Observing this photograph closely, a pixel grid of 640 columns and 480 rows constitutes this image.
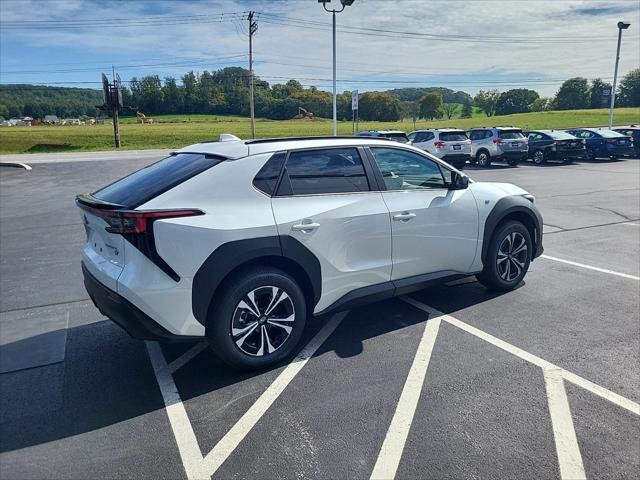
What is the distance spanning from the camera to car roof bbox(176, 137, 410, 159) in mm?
3777

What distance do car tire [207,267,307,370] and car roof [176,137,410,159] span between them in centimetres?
94

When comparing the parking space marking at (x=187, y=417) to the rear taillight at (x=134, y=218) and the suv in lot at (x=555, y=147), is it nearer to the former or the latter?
the rear taillight at (x=134, y=218)

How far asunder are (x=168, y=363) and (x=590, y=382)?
3.21 m

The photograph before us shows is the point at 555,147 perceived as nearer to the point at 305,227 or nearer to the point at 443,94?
the point at 305,227

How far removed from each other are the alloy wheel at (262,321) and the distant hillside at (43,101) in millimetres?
120546

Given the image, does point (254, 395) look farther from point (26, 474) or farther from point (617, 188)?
point (617, 188)

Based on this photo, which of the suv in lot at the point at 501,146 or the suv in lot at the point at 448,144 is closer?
the suv in lot at the point at 448,144

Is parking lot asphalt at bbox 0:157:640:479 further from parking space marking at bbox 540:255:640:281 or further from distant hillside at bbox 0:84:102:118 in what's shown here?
distant hillside at bbox 0:84:102:118

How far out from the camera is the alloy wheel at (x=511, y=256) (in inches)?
206

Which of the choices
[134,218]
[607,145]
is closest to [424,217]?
[134,218]

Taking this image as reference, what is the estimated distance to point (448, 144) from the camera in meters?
20.6

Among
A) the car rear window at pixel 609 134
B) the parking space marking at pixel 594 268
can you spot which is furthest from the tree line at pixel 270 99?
the parking space marking at pixel 594 268

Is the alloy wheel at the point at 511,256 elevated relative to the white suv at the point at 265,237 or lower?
lower

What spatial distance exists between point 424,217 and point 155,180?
2.36 metres
